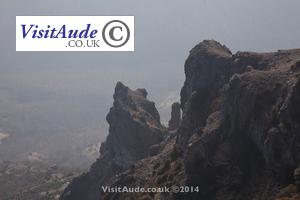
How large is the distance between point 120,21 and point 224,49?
120ft

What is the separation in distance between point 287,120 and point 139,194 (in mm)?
45028

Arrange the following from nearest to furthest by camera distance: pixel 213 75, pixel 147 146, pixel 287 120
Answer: pixel 287 120 < pixel 213 75 < pixel 147 146

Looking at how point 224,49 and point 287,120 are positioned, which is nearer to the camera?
→ point 287,120

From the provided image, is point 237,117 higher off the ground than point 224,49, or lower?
lower

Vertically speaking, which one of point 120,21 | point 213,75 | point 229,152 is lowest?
point 229,152

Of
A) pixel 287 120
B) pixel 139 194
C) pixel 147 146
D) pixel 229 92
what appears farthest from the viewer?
pixel 147 146

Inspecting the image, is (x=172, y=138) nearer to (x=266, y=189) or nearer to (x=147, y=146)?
(x=147, y=146)

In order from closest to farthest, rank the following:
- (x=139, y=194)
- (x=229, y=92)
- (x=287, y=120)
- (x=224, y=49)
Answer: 1. (x=287, y=120)
2. (x=229, y=92)
3. (x=139, y=194)
4. (x=224, y=49)

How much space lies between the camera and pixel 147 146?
18525 cm

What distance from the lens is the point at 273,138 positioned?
286ft

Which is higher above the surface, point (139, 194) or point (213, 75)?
point (213, 75)

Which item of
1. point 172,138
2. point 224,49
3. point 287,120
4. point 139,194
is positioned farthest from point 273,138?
point 172,138

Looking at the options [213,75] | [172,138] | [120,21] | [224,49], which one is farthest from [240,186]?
[120,21]

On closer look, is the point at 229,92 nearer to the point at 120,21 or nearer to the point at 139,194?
the point at 139,194
